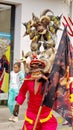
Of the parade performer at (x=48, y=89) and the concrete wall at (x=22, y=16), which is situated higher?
the concrete wall at (x=22, y=16)

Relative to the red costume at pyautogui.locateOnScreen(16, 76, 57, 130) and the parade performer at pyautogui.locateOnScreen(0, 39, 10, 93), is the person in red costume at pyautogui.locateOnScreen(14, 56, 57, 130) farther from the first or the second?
the parade performer at pyautogui.locateOnScreen(0, 39, 10, 93)

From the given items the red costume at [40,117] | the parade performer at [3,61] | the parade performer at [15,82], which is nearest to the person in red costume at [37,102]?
the red costume at [40,117]

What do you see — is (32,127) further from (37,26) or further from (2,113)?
(2,113)

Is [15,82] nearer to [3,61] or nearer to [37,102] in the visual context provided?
[3,61]

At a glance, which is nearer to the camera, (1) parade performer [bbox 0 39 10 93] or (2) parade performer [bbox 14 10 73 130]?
(2) parade performer [bbox 14 10 73 130]

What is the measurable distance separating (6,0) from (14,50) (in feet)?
5.00

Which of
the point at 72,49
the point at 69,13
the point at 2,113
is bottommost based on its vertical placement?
the point at 2,113

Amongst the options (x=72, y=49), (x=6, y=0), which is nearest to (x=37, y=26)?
(x=6, y=0)

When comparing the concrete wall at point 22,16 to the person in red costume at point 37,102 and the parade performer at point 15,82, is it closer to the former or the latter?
the parade performer at point 15,82

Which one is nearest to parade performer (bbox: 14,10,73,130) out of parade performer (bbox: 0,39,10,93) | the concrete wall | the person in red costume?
the person in red costume

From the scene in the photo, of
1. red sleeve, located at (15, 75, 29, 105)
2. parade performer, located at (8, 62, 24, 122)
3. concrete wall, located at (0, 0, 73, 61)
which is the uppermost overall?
concrete wall, located at (0, 0, 73, 61)

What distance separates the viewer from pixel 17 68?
31.6 feet

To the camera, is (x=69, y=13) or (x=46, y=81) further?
(x=69, y=13)

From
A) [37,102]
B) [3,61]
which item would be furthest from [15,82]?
[37,102]
